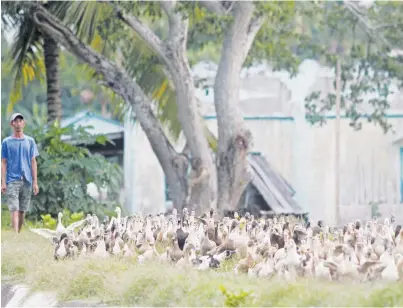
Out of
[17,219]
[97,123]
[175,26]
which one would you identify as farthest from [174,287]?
[97,123]

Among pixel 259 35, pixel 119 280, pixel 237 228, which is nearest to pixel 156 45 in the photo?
pixel 259 35

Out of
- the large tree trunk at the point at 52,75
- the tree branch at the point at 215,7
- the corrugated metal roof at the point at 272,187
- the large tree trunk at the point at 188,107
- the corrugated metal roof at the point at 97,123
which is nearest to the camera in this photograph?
the large tree trunk at the point at 188,107

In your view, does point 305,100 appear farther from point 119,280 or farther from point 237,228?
point 119,280

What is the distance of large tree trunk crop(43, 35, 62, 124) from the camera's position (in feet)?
62.2

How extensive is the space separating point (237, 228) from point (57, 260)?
1675 mm

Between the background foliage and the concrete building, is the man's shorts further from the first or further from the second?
the concrete building

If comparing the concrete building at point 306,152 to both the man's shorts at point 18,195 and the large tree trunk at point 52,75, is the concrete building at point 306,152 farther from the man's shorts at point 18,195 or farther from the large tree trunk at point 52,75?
the man's shorts at point 18,195

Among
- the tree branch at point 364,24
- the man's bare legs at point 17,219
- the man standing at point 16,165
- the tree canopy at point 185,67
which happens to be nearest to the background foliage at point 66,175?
the tree canopy at point 185,67

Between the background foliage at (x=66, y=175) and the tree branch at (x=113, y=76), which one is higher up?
the tree branch at (x=113, y=76)

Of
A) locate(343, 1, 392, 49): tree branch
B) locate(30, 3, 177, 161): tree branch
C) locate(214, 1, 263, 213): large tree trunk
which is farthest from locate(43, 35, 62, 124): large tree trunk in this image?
locate(343, 1, 392, 49): tree branch

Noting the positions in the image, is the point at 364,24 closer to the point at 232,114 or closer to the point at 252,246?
the point at 232,114

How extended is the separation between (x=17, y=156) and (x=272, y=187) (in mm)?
9260

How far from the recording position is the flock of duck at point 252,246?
323 inches

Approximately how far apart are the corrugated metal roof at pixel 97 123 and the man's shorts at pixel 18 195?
11321mm
